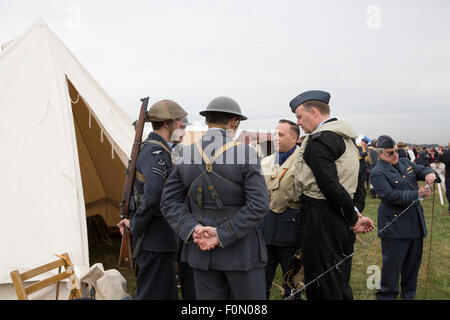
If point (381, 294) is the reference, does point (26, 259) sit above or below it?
above

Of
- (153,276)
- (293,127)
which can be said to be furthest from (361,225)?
(153,276)

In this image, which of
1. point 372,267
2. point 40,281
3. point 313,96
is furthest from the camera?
point 372,267

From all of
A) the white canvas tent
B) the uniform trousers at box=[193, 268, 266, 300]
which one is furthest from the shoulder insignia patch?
the white canvas tent

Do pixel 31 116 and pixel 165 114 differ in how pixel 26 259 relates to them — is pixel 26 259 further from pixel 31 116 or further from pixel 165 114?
pixel 165 114

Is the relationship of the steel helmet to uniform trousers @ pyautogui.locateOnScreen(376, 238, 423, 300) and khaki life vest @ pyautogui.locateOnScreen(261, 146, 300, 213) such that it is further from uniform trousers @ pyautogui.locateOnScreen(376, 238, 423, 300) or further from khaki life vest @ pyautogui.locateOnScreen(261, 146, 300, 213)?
uniform trousers @ pyautogui.locateOnScreen(376, 238, 423, 300)

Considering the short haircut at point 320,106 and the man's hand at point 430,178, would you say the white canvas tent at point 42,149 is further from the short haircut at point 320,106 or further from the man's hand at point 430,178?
the man's hand at point 430,178

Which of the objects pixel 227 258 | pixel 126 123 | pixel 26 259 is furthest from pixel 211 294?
pixel 126 123

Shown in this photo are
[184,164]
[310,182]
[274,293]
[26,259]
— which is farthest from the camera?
[274,293]

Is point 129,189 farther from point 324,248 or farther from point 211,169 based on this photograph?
point 324,248

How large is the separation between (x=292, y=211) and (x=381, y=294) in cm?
147

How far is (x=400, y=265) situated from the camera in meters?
3.86

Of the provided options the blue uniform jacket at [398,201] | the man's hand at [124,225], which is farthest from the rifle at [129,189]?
the blue uniform jacket at [398,201]

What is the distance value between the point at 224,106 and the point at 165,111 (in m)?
0.91

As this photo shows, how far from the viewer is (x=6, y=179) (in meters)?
3.70
